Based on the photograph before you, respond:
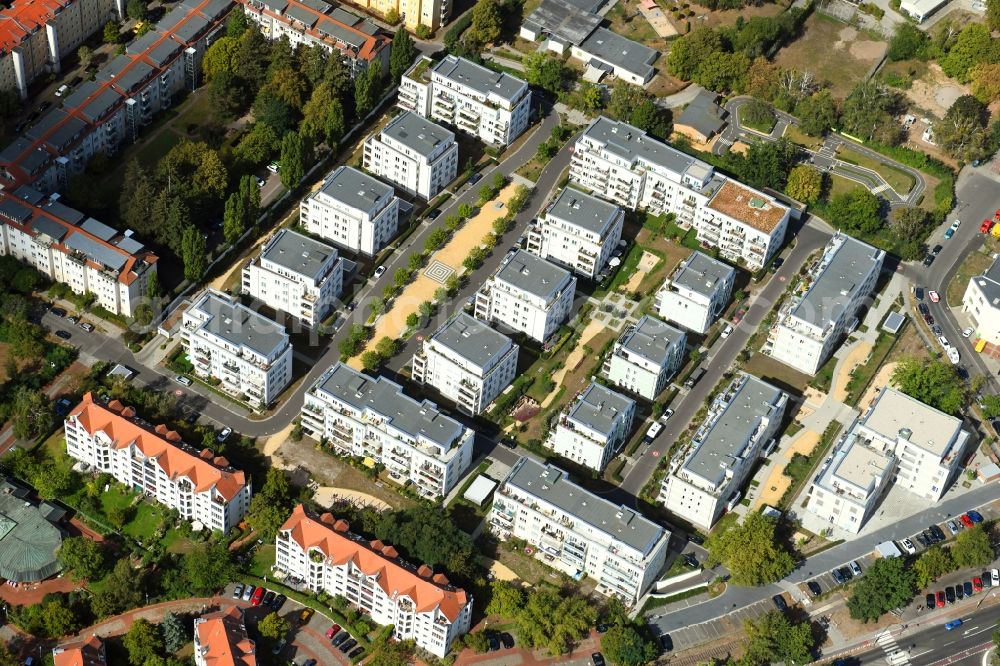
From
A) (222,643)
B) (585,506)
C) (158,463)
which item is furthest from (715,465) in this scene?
(158,463)

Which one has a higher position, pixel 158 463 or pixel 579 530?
pixel 579 530

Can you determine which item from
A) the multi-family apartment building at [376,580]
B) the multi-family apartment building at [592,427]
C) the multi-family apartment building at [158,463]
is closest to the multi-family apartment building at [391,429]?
the multi-family apartment building at [592,427]

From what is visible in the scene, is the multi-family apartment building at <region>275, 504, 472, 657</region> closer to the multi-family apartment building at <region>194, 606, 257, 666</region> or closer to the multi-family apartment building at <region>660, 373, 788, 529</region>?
the multi-family apartment building at <region>194, 606, 257, 666</region>

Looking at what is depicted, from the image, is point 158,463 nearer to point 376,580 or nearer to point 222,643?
point 222,643

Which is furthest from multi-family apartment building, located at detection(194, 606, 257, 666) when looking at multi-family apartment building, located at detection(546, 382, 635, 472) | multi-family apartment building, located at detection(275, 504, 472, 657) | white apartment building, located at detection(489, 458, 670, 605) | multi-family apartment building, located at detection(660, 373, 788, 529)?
multi-family apartment building, located at detection(660, 373, 788, 529)

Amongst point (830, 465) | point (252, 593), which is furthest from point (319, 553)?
point (830, 465)

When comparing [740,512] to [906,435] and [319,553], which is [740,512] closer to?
[906,435]
